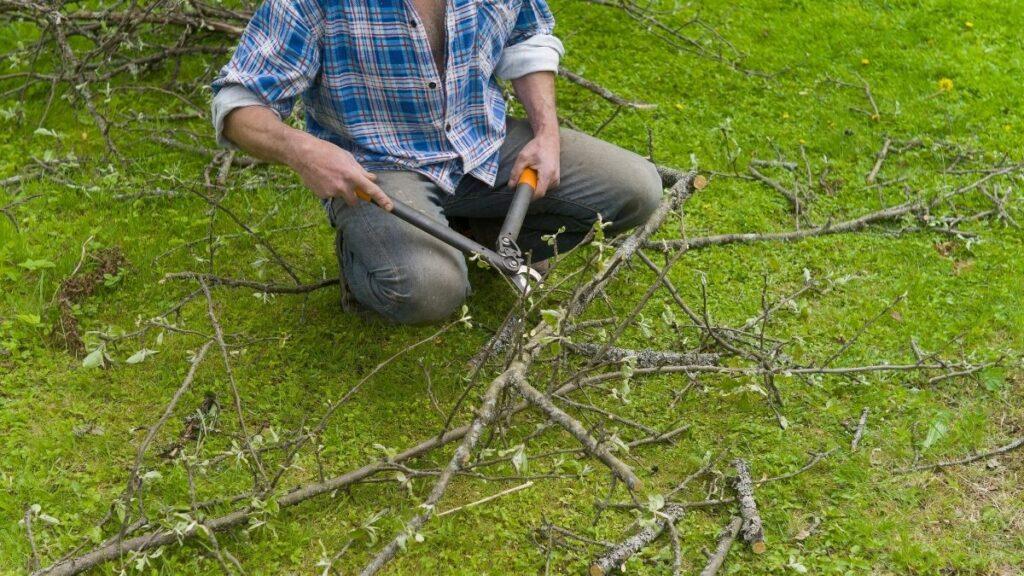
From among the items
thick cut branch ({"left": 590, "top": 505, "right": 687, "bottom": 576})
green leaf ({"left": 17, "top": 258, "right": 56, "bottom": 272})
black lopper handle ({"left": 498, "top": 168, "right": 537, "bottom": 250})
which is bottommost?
thick cut branch ({"left": 590, "top": 505, "right": 687, "bottom": 576})

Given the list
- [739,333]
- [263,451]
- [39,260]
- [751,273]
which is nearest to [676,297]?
[739,333]

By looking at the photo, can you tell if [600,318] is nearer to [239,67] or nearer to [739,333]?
[739,333]

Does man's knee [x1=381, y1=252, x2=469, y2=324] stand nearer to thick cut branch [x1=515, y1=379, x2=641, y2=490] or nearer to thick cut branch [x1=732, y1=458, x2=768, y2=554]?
thick cut branch [x1=515, y1=379, x2=641, y2=490]

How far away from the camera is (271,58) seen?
279cm

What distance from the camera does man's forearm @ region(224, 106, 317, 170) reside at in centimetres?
278

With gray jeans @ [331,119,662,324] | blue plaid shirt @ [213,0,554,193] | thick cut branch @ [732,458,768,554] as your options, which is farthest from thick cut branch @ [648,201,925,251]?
thick cut branch @ [732,458,768,554]

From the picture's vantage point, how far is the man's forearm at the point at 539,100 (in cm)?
325

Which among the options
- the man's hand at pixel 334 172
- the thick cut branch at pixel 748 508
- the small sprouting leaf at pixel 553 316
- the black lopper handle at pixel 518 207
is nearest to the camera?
the small sprouting leaf at pixel 553 316

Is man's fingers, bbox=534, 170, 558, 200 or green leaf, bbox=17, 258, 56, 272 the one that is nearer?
man's fingers, bbox=534, 170, 558, 200

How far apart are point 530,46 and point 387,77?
0.57 meters

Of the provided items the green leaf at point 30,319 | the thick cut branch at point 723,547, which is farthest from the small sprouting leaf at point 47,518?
the thick cut branch at point 723,547

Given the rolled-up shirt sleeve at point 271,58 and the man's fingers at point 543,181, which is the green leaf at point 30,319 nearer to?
the rolled-up shirt sleeve at point 271,58

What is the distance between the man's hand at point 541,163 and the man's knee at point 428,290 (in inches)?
13.7

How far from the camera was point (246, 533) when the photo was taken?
252 cm
